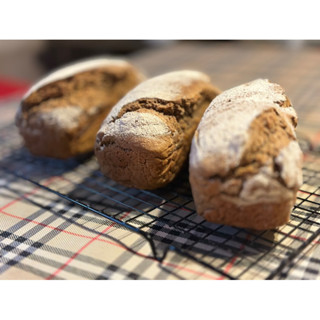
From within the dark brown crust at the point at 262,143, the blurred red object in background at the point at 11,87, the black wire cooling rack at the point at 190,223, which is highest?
the dark brown crust at the point at 262,143

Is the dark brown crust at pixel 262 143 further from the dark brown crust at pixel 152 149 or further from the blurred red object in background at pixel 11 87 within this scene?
the blurred red object in background at pixel 11 87

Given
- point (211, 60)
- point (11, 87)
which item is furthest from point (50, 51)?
point (211, 60)

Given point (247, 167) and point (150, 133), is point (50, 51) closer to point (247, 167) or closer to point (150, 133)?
point (150, 133)

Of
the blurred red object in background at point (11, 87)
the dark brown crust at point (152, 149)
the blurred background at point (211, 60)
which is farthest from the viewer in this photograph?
the blurred red object in background at point (11, 87)

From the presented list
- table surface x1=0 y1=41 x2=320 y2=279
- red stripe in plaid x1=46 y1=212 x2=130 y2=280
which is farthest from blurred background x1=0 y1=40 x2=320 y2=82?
red stripe in plaid x1=46 y1=212 x2=130 y2=280

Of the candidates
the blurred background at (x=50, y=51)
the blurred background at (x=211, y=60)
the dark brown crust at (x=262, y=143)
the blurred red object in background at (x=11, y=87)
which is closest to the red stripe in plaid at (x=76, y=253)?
the dark brown crust at (x=262, y=143)
